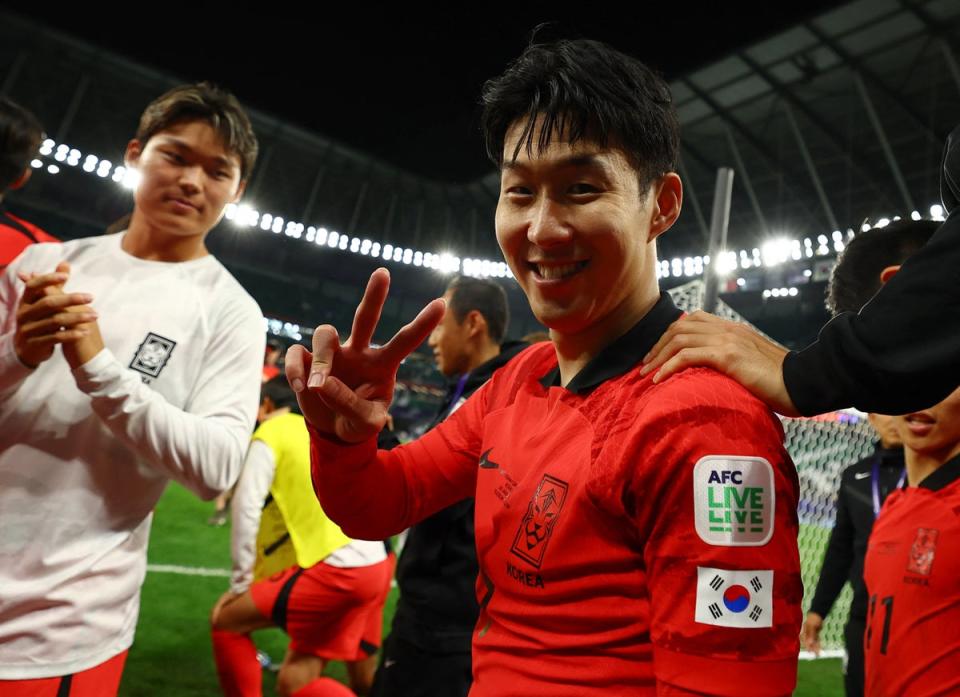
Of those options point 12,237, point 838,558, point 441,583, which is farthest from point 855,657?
point 12,237

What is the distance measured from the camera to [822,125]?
17.4 metres

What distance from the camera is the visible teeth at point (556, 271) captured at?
121 cm

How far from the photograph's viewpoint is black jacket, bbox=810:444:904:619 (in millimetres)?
3420

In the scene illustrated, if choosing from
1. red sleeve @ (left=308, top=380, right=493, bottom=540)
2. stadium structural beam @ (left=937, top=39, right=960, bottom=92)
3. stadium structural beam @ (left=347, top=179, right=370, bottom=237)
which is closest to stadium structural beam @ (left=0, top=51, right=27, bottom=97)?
stadium structural beam @ (left=347, top=179, right=370, bottom=237)

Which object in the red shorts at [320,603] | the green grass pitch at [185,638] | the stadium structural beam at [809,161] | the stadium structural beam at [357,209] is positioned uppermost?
the stadium structural beam at [809,161]

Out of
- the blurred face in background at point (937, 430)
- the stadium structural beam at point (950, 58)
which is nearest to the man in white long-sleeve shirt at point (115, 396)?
the blurred face in background at point (937, 430)

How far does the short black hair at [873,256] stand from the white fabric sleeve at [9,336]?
2135 millimetres

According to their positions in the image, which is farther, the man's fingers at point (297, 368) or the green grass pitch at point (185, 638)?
the green grass pitch at point (185, 638)

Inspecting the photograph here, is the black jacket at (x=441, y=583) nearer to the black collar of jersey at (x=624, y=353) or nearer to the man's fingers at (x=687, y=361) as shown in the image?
the black collar of jersey at (x=624, y=353)

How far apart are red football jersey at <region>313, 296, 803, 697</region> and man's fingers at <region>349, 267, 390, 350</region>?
0.23 m

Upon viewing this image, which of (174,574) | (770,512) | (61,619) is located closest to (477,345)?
(61,619)

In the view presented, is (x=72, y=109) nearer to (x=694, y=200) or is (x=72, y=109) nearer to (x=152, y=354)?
(x=694, y=200)

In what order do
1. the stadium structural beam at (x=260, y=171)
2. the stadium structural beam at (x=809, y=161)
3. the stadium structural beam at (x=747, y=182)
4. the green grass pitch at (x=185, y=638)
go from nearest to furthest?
the green grass pitch at (x=185, y=638) → the stadium structural beam at (x=809, y=161) → the stadium structural beam at (x=747, y=182) → the stadium structural beam at (x=260, y=171)

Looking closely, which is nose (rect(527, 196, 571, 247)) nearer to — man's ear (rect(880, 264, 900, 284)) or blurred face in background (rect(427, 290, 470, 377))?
man's ear (rect(880, 264, 900, 284))
